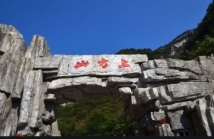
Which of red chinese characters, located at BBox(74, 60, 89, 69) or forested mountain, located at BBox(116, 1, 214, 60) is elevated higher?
forested mountain, located at BBox(116, 1, 214, 60)

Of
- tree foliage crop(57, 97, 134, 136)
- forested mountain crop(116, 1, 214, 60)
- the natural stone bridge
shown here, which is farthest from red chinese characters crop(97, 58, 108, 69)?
tree foliage crop(57, 97, 134, 136)

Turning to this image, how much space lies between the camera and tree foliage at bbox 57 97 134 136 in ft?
46.6

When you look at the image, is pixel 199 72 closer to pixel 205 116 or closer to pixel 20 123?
pixel 205 116

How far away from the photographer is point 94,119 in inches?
726

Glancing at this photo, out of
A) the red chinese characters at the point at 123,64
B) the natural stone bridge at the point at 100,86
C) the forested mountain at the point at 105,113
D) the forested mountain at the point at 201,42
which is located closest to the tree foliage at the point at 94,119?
the forested mountain at the point at 105,113

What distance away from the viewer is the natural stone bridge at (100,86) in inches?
201

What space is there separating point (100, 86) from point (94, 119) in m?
13.3

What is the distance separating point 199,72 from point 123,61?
2485 mm

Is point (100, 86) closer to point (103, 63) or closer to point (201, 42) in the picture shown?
point (103, 63)

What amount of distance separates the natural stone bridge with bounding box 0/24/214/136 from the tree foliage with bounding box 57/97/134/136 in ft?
22.6

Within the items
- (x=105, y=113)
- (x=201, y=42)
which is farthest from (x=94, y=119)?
(x=201, y=42)

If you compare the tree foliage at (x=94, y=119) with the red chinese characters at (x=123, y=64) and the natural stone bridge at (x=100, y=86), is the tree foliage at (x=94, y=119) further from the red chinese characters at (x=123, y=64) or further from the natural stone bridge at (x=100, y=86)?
the red chinese characters at (x=123, y=64)

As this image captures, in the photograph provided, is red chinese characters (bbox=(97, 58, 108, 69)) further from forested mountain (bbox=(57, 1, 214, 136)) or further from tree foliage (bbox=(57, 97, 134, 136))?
tree foliage (bbox=(57, 97, 134, 136))

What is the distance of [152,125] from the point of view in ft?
18.1
